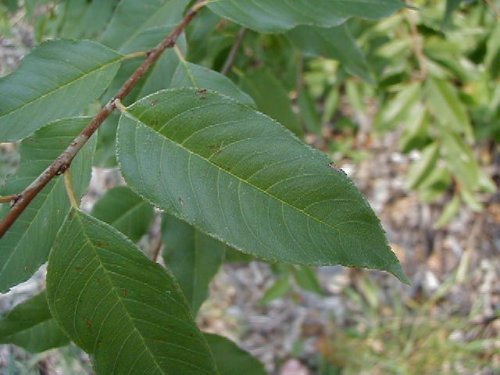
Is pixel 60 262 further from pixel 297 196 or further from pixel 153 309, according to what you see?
pixel 297 196

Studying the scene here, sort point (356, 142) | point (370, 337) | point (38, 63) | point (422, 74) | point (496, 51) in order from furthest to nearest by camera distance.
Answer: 1. point (356, 142)
2. point (370, 337)
3. point (422, 74)
4. point (496, 51)
5. point (38, 63)

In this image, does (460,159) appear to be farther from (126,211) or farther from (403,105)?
(126,211)

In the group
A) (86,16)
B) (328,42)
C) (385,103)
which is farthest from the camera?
(385,103)

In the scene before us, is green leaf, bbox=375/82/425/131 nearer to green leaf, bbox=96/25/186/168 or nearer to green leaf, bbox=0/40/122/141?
green leaf, bbox=96/25/186/168

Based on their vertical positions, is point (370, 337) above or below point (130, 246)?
below

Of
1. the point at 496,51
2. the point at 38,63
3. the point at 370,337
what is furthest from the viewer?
the point at 370,337

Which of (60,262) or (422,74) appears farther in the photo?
(422,74)

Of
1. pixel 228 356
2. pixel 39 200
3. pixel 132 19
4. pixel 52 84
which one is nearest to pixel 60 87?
pixel 52 84

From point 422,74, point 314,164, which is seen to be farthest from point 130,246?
point 422,74
